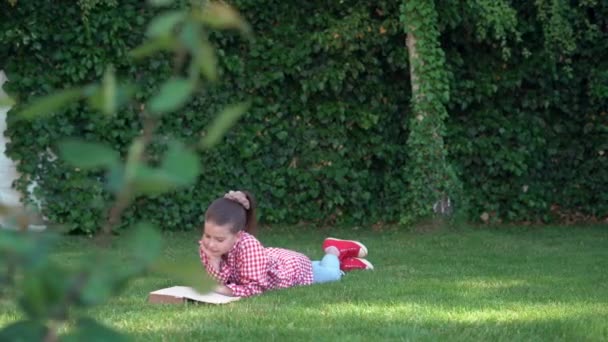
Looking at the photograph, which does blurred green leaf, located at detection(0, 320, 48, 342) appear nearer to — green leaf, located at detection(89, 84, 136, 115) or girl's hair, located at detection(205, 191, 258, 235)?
green leaf, located at detection(89, 84, 136, 115)

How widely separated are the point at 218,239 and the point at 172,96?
4.84 meters

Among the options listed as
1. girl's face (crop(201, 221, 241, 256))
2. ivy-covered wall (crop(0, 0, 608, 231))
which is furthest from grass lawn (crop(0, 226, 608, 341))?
ivy-covered wall (crop(0, 0, 608, 231))

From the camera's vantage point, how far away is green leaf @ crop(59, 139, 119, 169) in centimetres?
95

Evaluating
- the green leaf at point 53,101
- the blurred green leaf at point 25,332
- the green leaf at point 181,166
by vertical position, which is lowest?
the blurred green leaf at point 25,332

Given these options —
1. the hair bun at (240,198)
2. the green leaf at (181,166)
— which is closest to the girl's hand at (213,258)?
the hair bun at (240,198)

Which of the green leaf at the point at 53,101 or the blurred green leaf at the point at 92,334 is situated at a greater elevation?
the green leaf at the point at 53,101

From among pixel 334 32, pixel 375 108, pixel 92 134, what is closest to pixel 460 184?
pixel 375 108

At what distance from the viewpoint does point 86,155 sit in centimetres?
96

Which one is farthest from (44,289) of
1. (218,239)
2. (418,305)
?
(218,239)

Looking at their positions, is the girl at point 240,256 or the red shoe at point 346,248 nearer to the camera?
the girl at point 240,256

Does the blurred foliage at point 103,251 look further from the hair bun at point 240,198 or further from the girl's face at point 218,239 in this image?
the hair bun at point 240,198

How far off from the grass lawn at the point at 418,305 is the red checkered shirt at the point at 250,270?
15cm

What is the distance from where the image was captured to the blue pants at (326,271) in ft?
21.2

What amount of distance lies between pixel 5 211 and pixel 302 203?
29.9 ft
